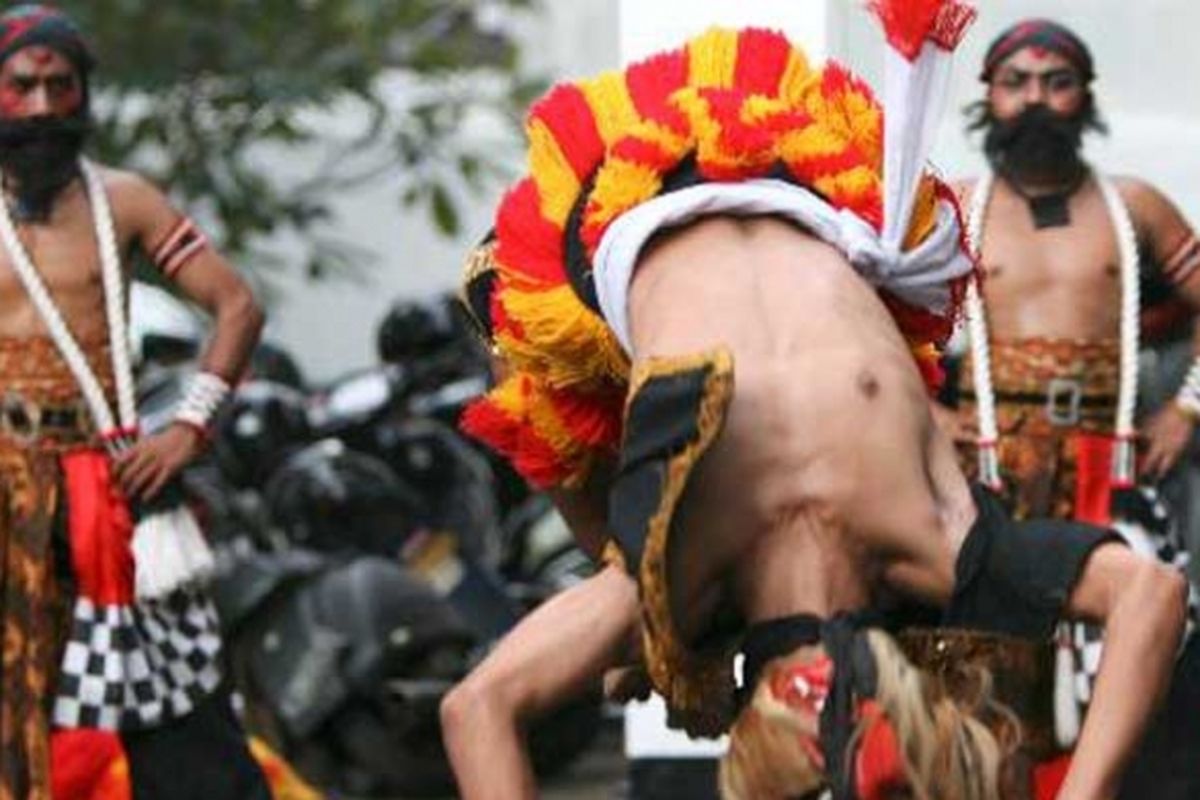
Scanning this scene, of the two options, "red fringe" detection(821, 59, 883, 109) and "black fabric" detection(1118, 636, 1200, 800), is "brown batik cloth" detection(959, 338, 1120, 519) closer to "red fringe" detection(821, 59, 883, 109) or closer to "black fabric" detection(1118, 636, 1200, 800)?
"black fabric" detection(1118, 636, 1200, 800)

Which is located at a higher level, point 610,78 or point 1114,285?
point 610,78

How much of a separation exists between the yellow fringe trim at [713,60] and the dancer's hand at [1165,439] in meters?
3.20

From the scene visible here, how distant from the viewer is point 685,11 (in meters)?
10.3

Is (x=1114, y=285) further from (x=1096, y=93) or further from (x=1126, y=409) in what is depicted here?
(x=1096, y=93)

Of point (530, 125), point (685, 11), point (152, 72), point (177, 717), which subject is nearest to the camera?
point (530, 125)

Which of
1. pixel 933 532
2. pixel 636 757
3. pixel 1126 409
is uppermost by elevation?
pixel 933 532

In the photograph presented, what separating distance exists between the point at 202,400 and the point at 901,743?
3.94m

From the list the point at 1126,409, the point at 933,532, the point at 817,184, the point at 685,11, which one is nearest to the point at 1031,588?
the point at 933,532

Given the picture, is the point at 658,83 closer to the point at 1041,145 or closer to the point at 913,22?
the point at 913,22

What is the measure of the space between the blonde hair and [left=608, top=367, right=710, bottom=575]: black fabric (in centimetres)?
27

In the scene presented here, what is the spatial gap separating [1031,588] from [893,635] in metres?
0.21

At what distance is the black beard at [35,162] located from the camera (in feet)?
31.0

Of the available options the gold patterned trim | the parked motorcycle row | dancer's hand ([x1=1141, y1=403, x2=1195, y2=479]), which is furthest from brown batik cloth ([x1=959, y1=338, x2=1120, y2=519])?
the gold patterned trim

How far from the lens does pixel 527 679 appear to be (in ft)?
20.2
